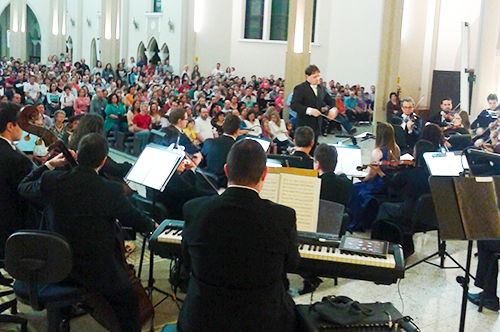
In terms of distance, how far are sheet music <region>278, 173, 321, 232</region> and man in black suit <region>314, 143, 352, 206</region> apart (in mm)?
1468

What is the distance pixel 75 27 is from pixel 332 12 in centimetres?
1438

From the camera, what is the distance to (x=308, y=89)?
7.51 meters

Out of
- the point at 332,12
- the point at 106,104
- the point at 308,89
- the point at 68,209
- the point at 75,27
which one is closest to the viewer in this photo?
the point at 68,209

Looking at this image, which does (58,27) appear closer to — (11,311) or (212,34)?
(212,34)

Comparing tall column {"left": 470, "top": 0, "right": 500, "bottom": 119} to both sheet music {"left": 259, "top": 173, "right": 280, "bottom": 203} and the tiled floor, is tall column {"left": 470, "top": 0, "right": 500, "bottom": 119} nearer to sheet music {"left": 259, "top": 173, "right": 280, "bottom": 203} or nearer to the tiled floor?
the tiled floor

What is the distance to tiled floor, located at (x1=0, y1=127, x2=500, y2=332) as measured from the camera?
4.15 metres

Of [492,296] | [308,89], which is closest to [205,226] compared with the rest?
[492,296]

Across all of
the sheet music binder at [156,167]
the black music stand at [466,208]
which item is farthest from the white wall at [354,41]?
the black music stand at [466,208]

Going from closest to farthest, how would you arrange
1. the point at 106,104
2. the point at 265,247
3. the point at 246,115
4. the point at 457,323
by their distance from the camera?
the point at 265,247, the point at 457,323, the point at 246,115, the point at 106,104

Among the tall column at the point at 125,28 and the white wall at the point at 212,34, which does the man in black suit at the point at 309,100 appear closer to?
the white wall at the point at 212,34

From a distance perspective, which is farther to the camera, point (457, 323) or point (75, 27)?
point (75, 27)

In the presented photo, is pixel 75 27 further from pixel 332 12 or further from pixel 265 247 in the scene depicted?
pixel 265 247

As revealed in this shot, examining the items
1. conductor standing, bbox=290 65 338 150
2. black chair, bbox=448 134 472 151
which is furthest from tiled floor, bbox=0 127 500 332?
black chair, bbox=448 134 472 151

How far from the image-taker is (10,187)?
12.7 ft
